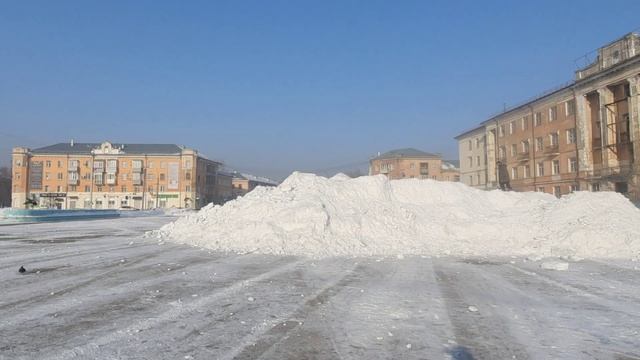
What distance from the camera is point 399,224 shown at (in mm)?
18938

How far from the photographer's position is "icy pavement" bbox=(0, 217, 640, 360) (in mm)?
5582

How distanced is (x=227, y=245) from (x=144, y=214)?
46.0 metres

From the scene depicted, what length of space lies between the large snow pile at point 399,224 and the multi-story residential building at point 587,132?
2091 centimetres

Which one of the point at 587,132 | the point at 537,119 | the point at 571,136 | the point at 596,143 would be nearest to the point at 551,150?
the point at 571,136

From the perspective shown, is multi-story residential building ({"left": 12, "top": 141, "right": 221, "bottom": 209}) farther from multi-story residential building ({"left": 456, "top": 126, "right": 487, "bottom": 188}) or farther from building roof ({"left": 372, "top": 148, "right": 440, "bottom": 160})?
multi-story residential building ({"left": 456, "top": 126, "right": 487, "bottom": 188})

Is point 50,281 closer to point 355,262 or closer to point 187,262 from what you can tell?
point 187,262

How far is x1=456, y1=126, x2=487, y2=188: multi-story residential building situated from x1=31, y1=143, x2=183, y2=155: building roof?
190 ft

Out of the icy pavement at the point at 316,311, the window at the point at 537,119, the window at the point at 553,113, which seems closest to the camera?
the icy pavement at the point at 316,311

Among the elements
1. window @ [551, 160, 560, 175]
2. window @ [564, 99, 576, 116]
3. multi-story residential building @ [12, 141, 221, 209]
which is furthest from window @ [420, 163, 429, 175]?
window @ [564, 99, 576, 116]

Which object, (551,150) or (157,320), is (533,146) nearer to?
(551,150)

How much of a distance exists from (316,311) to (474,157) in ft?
216

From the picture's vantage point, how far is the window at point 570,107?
147 feet

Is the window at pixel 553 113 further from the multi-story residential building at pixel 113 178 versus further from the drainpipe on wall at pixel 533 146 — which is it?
the multi-story residential building at pixel 113 178

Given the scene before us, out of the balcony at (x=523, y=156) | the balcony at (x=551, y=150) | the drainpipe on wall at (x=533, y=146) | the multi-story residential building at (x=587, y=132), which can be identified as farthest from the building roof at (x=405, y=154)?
the balcony at (x=551, y=150)
